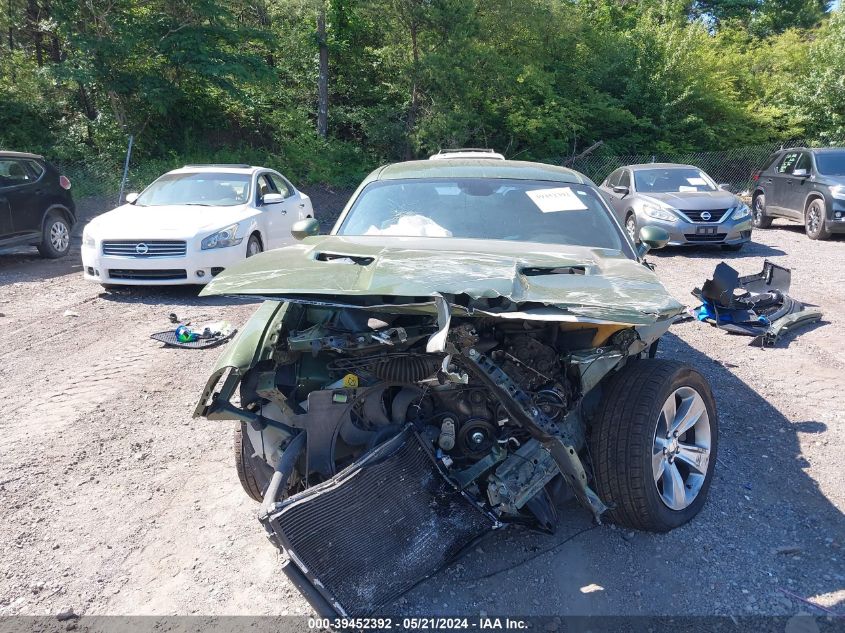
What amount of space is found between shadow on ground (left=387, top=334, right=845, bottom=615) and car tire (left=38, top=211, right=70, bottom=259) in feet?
34.8

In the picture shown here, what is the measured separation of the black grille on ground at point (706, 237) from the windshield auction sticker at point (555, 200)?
8.16 meters

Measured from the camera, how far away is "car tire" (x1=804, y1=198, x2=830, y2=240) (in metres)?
13.6

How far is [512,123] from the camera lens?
2162 centimetres

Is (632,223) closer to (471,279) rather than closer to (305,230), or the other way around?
(305,230)

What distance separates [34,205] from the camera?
36.7 ft

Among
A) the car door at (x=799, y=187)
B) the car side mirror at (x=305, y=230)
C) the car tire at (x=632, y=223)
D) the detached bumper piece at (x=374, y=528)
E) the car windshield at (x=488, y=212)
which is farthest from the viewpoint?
the car door at (x=799, y=187)

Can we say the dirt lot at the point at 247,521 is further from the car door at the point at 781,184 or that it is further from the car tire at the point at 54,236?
the car door at the point at 781,184

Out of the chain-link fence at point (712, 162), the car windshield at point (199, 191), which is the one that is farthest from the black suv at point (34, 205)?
the chain-link fence at point (712, 162)

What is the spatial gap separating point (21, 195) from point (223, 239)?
4.36 m

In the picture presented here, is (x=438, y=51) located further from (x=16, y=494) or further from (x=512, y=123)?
(x=16, y=494)

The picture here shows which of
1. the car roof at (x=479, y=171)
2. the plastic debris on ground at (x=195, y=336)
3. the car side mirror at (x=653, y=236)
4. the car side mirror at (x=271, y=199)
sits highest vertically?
the car roof at (x=479, y=171)

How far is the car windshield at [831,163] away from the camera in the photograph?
13768 mm

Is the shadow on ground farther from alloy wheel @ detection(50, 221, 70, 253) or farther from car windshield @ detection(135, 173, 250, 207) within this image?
alloy wheel @ detection(50, 221, 70, 253)

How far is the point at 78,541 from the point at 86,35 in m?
18.4
